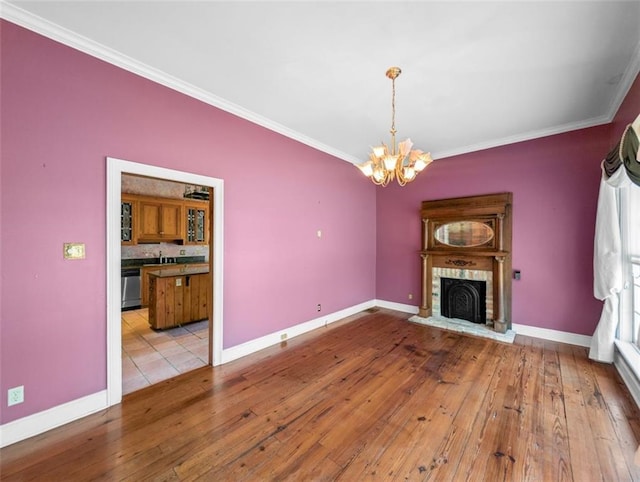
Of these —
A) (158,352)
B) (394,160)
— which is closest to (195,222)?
(158,352)

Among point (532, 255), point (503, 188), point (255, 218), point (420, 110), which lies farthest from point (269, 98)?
point (532, 255)

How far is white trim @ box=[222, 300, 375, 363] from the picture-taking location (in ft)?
10.2

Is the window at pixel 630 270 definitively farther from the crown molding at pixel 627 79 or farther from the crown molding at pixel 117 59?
the crown molding at pixel 117 59

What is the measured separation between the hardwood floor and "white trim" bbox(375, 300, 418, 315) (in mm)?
1867

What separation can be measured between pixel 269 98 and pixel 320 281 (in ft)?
9.06

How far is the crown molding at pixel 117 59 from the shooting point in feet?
6.01

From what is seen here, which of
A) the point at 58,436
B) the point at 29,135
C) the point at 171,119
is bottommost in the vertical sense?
the point at 58,436

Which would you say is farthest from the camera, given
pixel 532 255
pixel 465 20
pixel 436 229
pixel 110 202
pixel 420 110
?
pixel 436 229

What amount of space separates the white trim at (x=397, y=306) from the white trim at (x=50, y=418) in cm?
452

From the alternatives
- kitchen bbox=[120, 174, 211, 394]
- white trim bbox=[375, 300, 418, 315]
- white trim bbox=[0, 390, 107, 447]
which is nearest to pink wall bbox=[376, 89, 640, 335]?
white trim bbox=[375, 300, 418, 315]

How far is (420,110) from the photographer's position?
3.14 meters

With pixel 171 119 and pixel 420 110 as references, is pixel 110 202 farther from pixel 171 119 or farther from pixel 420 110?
pixel 420 110

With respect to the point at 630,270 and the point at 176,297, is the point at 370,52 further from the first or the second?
the point at 176,297

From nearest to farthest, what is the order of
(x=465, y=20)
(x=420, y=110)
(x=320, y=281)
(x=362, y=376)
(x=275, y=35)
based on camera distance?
1. (x=465, y=20)
2. (x=275, y=35)
3. (x=362, y=376)
4. (x=420, y=110)
5. (x=320, y=281)
